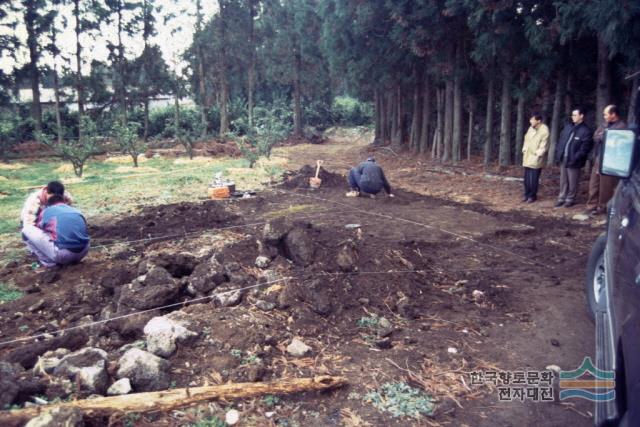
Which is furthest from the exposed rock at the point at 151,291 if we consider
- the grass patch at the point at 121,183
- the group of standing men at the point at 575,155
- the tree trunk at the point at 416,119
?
the tree trunk at the point at 416,119

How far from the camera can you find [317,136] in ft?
101

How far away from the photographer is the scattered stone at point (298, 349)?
3.71 metres

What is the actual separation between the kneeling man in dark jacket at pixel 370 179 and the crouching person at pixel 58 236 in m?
5.85

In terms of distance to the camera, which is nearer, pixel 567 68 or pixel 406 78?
pixel 567 68

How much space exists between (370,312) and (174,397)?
2015 millimetres

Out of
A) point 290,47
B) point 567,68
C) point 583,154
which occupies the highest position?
point 290,47

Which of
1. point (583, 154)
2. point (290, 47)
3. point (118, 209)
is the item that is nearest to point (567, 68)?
point (583, 154)

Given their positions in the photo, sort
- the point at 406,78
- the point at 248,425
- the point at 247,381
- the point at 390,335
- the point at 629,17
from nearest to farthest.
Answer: the point at 248,425 < the point at 247,381 < the point at 390,335 < the point at 629,17 < the point at 406,78

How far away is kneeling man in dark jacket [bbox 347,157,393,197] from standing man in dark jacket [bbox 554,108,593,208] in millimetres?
3350

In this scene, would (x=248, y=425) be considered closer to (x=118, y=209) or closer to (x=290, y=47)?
(x=118, y=209)

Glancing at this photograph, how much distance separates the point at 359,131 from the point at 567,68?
23920mm

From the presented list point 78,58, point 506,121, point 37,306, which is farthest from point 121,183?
point 78,58

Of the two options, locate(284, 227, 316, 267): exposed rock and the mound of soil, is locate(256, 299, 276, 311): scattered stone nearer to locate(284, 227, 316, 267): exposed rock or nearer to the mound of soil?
locate(284, 227, 316, 267): exposed rock

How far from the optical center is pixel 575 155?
339 inches
